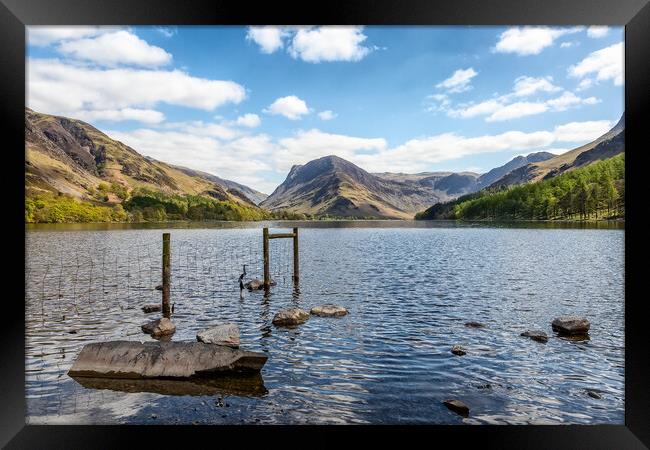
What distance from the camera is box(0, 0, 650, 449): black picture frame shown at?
6.35m

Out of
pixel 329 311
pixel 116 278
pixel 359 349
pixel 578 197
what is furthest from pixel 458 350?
pixel 578 197

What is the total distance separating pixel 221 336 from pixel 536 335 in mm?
13062

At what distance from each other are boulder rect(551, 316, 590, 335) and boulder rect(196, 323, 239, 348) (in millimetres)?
14175

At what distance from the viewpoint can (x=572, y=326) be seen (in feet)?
56.6

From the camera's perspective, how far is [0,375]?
21.2 ft

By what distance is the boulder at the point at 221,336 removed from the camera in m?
14.8

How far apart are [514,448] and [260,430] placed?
412cm

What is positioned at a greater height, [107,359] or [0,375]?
[0,375]

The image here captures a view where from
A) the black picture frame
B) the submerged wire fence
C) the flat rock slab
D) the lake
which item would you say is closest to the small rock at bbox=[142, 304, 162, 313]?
the lake

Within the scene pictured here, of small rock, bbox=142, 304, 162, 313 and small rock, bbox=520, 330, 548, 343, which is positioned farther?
small rock, bbox=142, 304, 162, 313

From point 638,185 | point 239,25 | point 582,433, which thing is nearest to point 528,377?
point 582,433

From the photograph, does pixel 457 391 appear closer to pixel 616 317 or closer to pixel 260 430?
pixel 260 430

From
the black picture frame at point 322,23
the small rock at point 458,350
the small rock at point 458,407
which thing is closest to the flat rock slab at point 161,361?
the black picture frame at point 322,23

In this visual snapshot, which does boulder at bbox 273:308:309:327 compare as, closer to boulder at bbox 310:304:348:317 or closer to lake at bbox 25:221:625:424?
lake at bbox 25:221:625:424
